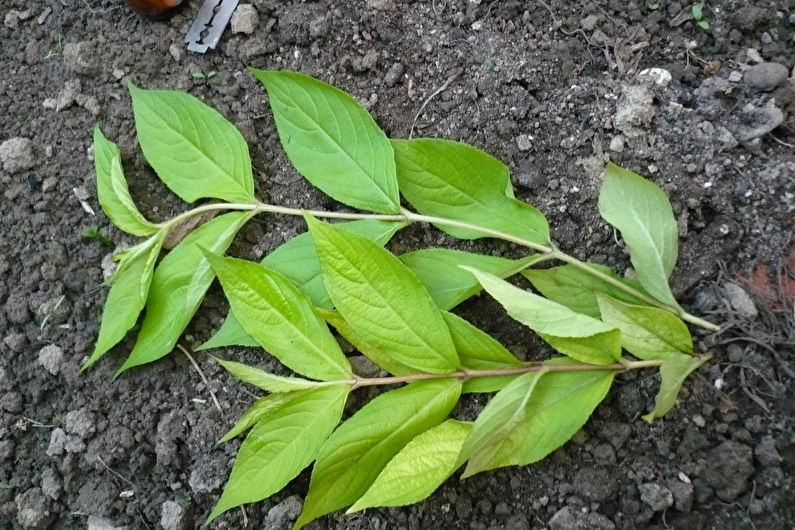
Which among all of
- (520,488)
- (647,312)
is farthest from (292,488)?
(647,312)

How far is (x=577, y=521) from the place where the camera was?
1.01 m

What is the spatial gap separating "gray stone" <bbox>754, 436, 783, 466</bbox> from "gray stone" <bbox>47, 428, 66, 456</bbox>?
3.74 ft

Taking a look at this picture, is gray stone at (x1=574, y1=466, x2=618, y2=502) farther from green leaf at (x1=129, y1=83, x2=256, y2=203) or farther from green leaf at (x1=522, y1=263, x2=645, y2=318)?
green leaf at (x1=129, y1=83, x2=256, y2=203)

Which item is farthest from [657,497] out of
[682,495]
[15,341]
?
[15,341]

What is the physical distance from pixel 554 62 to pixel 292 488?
868 millimetres

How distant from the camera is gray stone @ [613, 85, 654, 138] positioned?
3.64 ft

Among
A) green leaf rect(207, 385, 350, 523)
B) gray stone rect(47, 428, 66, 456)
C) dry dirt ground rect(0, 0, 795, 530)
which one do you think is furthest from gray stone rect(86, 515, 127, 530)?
green leaf rect(207, 385, 350, 523)

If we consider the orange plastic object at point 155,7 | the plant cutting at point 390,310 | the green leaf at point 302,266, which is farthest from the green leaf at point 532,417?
the orange plastic object at point 155,7

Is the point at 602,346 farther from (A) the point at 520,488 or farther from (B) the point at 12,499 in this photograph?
(B) the point at 12,499

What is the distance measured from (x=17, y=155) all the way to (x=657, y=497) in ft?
4.27

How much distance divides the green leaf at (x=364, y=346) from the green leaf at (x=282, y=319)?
20 mm

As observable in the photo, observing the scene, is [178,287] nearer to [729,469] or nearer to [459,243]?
[459,243]

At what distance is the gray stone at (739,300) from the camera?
3.30 feet

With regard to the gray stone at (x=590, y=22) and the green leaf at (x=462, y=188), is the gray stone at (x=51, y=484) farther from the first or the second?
the gray stone at (x=590, y=22)
